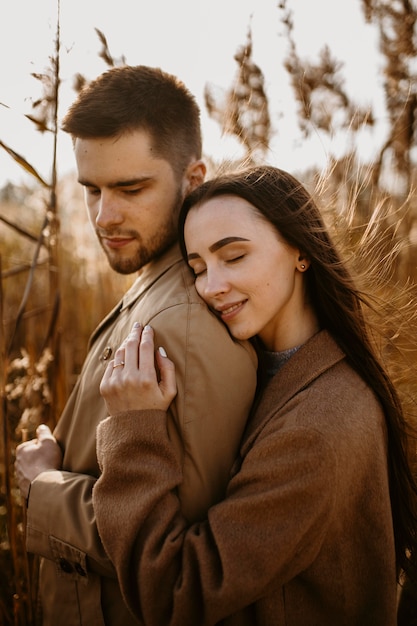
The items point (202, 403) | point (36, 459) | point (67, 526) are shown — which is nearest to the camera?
point (202, 403)

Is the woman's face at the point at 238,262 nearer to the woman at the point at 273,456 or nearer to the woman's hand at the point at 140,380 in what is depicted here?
the woman at the point at 273,456

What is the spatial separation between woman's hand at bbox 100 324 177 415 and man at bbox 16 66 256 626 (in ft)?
0.10

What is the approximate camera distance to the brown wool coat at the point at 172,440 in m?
1.42

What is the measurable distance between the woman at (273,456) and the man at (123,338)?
56 mm

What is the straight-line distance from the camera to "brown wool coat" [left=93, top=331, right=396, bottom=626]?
1296 millimetres

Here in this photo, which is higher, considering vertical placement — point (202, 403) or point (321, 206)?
point (321, 206)

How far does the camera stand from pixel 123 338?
5.74 ft

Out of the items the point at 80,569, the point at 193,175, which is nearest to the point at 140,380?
the point at 80,569

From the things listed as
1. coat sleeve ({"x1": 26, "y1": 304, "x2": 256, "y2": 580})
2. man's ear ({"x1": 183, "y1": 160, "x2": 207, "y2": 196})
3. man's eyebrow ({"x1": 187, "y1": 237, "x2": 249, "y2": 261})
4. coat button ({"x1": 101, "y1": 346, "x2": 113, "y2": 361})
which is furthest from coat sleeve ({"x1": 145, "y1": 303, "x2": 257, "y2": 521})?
man's ear ({"x1": 183, "y1": 160, "x2": 207, "y2": 196})

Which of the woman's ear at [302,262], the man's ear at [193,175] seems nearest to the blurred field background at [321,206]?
the man's ear at [193,175]

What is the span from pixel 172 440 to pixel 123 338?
0.43 meters

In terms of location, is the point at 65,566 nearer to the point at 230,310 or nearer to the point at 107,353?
the point at 107,353

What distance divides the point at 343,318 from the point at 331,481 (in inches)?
22.6

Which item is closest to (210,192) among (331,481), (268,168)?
(268,168)
